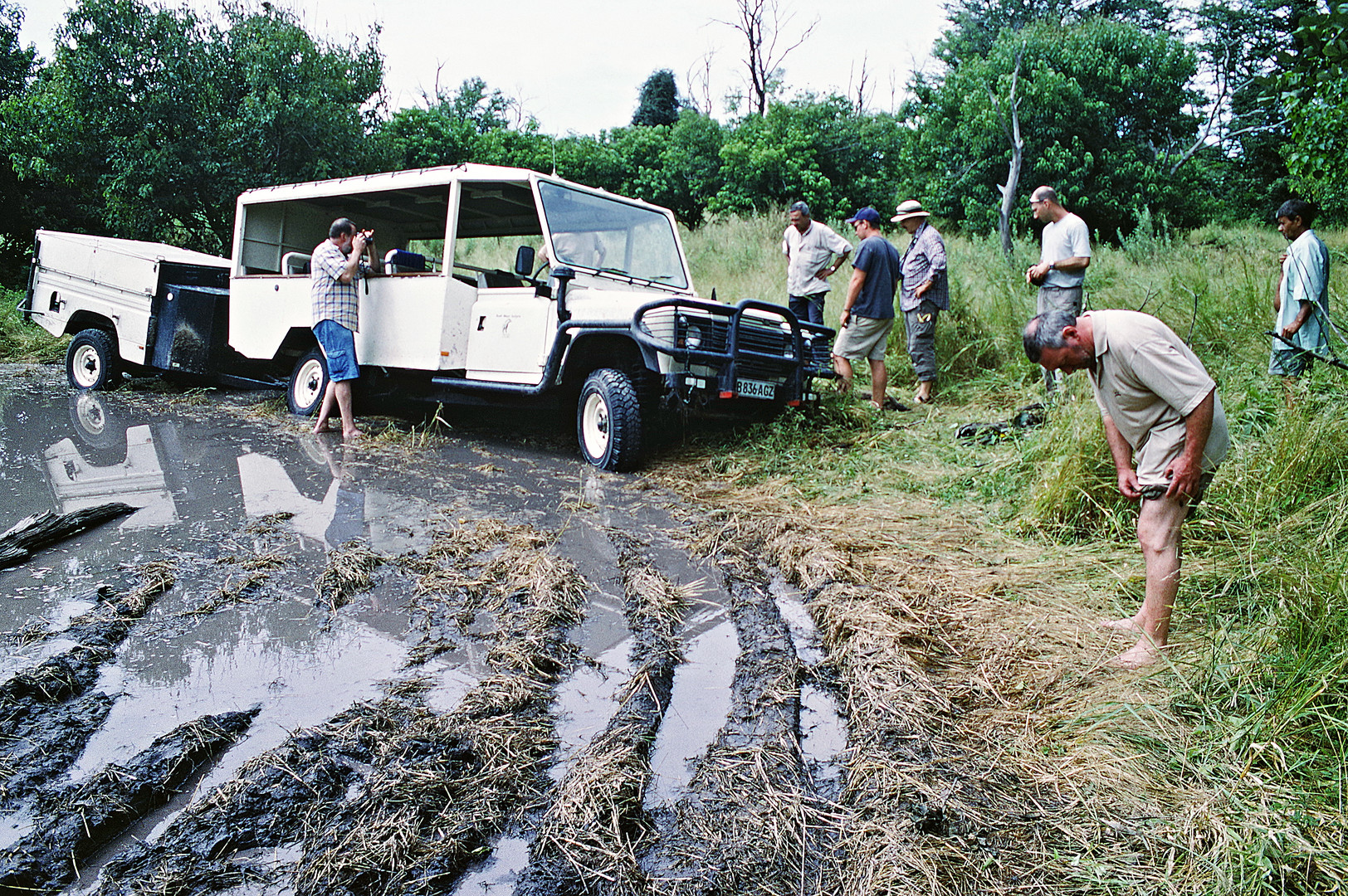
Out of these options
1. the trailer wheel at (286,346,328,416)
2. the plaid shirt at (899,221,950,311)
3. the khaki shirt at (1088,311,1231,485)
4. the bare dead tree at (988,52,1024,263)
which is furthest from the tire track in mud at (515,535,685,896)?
the bare dead tree at (988,52,1024,263)

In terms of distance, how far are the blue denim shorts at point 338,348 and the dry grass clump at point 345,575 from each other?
328cm

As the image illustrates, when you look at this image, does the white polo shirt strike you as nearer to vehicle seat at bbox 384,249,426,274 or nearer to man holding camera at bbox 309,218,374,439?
vehicle seat at bbox 384,249,426,274

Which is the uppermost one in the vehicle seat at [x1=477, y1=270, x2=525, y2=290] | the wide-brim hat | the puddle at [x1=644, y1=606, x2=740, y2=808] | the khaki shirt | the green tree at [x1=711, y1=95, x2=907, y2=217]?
the green tree at [x1=711, y1=95, x2=907, y2=217]

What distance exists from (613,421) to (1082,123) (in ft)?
66.1

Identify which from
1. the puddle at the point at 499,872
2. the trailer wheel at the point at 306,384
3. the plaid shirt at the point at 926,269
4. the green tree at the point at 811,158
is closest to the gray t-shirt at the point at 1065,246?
the plaid shirt at the point at 926,269

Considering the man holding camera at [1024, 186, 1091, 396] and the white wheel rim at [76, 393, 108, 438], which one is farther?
the white wheel rim at [76, 393, 108, 438]

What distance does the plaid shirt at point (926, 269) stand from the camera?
7.73 meters

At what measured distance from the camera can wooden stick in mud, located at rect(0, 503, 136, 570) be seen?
13.1 ft

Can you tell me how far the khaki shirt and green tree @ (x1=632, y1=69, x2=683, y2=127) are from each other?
29.5 metres

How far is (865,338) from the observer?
306 inches

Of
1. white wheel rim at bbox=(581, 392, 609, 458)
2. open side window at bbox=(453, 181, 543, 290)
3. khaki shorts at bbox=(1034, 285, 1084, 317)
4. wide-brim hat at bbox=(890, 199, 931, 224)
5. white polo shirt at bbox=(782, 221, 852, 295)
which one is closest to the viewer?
white wheel rim at bbox=(581, 392, 609, 458)

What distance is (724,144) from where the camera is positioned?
23125mm

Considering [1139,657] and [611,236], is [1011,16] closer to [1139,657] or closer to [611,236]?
[611,236]

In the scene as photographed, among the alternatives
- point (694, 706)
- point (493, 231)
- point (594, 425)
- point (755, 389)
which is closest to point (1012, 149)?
point (493, 231)
